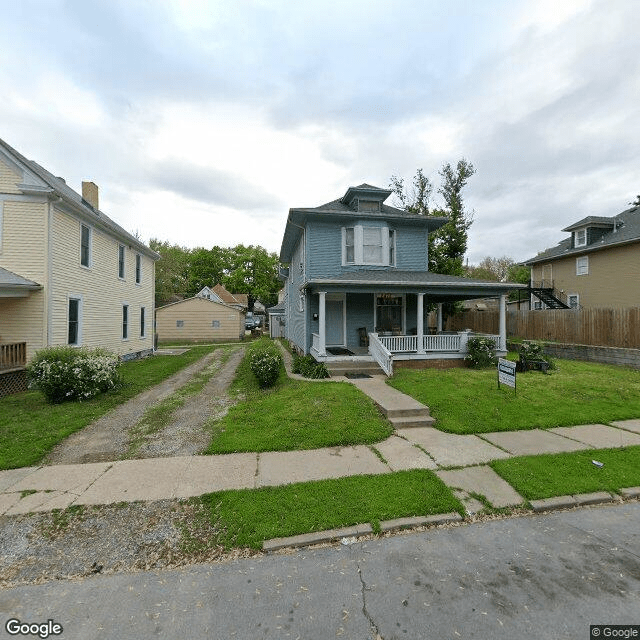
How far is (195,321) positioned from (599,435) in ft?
96.6

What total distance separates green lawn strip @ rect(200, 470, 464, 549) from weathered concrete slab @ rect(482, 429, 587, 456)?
1.96 m

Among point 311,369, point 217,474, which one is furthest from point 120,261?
point 217,474

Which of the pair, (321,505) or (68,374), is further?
(68,374)

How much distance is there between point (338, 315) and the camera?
14.0 metres

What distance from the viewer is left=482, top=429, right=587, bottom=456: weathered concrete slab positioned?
5.28 metres

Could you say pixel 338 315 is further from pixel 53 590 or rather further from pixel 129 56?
pixel 53 590

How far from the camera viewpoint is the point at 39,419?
22.8ft

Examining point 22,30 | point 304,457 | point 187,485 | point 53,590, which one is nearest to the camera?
point 53,590

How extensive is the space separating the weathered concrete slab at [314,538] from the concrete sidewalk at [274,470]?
3.49ft

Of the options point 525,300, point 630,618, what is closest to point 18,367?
point 630,618

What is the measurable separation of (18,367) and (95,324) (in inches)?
154

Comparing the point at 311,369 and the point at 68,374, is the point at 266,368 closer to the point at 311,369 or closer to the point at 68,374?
the point at 311,369

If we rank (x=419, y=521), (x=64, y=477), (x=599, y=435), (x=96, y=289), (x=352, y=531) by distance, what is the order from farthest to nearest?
(x=96, y=289), (x=599, y=435), (x=64, y=477), (x=419, y=521), (x=352, y=531)

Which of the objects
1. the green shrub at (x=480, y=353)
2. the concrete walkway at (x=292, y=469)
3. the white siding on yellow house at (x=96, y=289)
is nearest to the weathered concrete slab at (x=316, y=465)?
the concrete walkway at (x=292, y=469)
